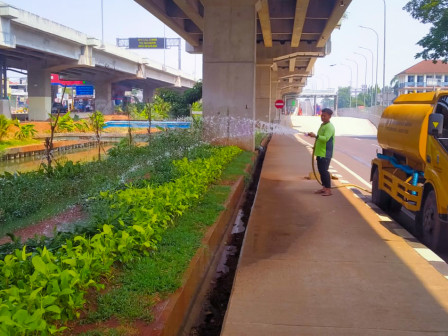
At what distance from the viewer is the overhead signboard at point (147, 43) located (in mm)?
83000

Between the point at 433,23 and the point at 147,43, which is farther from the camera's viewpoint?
the point at 147,43

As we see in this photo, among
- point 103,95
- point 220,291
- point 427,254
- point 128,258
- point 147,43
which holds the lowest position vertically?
point 220,291

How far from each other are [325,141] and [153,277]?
6.90 meters

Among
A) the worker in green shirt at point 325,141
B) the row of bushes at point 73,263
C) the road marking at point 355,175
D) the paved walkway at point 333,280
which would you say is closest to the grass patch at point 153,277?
the row of bushes at point 73,263

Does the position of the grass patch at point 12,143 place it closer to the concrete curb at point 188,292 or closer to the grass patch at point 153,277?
the concrete curb at point 188,292

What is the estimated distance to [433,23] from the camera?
3591cm

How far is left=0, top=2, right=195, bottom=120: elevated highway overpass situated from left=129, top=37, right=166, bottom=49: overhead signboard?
876 cm

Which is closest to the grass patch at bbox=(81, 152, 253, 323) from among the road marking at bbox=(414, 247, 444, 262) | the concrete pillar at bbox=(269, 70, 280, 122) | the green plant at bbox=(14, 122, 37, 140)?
the road marking at bbox=(414, 247, 444, 262)

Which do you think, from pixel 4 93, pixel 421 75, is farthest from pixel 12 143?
pixel 421 75

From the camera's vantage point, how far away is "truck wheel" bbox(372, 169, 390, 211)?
10586 mm

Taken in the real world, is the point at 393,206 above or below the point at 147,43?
below

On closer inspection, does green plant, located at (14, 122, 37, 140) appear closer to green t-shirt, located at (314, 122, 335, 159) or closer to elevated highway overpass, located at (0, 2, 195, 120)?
elevated highway overpass, located at (0, 2, 195, 120)

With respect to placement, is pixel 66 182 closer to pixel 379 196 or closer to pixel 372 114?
pixel 379 196

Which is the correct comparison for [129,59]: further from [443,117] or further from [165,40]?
[443,117]
